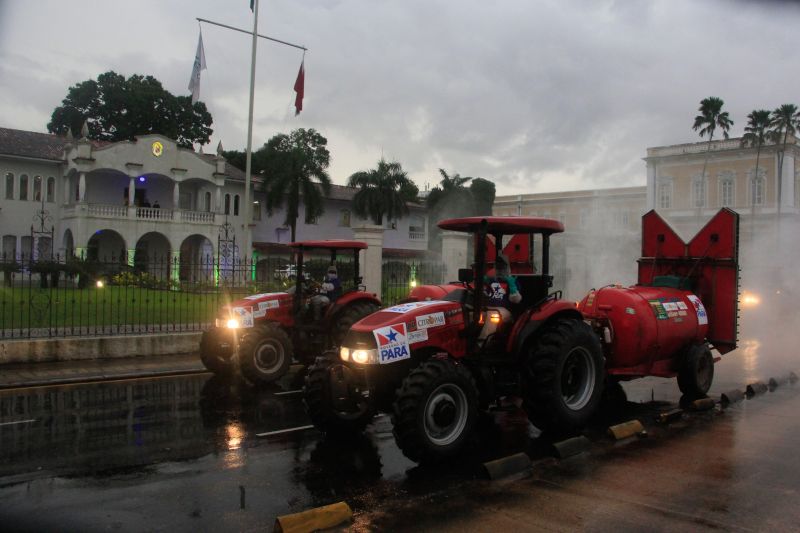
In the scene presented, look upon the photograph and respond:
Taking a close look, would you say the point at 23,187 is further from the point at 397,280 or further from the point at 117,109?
the point at 397,280

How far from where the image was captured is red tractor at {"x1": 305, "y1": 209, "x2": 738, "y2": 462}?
21.0 ft

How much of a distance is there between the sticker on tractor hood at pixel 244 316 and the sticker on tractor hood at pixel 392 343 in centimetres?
527

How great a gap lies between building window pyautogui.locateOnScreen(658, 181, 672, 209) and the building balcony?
90.7 feet

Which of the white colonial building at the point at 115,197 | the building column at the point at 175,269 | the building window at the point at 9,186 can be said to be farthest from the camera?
the building window at the point at 9,186

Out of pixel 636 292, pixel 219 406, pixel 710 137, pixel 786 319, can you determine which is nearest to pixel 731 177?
pixel 710 137

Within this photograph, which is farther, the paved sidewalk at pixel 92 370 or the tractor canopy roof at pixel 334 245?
the tractor canopy roof at pixel 334 245

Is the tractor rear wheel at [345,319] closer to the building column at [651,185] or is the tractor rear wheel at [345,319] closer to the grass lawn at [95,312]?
the grass lawn at [95,312]

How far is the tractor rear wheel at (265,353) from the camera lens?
10.6 m

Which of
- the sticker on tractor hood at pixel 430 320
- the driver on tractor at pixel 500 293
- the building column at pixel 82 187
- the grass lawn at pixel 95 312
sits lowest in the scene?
the grass lawn at pixel 95 312

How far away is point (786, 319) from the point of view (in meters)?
22.0

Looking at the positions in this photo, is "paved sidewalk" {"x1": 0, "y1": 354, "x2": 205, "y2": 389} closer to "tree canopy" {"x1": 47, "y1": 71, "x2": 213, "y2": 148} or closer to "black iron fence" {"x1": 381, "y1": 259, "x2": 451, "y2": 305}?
"black iron fence" {"x1": 381, "y1": 259, "x2": 451, "y2": 305}

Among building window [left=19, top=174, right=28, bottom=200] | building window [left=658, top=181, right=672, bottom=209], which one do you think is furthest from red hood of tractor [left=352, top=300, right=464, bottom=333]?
building window [left=19, top=174, right=28, bottom=200]

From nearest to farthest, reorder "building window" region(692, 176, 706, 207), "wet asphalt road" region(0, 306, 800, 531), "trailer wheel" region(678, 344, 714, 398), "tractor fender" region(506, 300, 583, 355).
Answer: "wet asphalt road" region(0, 306, 800, 531) → "tractor fender" region(506, 300, 583, 355) → "trailer wheel" region(678, 344, 714, 398) → "building window" region(692, 176, 706, 207)

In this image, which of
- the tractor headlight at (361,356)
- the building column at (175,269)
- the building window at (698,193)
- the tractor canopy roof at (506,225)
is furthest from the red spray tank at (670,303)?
the building window at (698,193)
